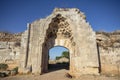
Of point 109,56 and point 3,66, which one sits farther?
point 3,66

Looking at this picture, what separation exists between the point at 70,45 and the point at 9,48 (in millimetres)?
5758

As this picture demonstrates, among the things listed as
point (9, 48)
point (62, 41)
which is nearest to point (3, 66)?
point (9, 48)

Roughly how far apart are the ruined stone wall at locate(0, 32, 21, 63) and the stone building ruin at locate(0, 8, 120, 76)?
1.89 m

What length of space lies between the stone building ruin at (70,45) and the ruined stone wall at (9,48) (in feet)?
6.19

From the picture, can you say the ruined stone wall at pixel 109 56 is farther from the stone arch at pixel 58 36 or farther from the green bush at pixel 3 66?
the green bush at pixel 3 66

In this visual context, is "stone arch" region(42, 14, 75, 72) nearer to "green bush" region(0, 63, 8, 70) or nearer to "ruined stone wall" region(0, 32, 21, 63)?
"ruined stone wall" region(0, 32, 21, 63)

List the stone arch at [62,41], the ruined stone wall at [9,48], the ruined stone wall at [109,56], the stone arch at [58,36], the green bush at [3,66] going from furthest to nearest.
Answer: the ruined stone wall at [9,48]
the green bush at [3,66]
the stone arch at [58,36]
the ruined stone wall at [109,56]
the stone arch at [62,41]

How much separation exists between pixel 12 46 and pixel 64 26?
531cm

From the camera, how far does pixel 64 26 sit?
1171 centimetres

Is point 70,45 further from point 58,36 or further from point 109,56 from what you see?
point 109,56

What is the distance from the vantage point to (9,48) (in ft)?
40.7

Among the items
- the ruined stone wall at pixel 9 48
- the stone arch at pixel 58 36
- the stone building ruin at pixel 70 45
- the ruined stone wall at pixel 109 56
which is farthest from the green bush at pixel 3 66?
the ruined stone wall at pixel 109 56

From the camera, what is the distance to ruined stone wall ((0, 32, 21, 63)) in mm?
11977

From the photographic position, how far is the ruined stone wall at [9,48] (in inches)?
472
